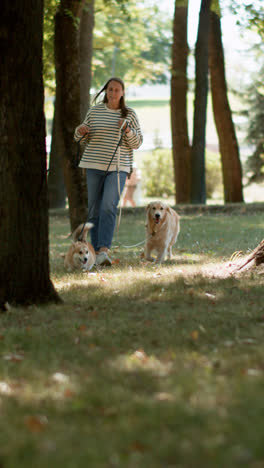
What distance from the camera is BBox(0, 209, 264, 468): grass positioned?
2.72 metres

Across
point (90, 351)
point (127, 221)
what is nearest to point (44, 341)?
point (90, 351)

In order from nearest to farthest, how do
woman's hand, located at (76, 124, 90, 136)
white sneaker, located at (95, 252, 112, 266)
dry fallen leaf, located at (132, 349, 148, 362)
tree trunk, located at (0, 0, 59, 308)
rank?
dry fallen leaf, located at (132, 349, 148, 362)
tree trunk, located at (0, 0, 59, 308)
woman's hand, located at (76, 124, 90, 136)
white sneaker, located at (95, 252, 112, 266)

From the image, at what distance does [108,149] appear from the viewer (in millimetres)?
7992

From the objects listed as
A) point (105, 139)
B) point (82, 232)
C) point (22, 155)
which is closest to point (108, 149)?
point (105, 139)

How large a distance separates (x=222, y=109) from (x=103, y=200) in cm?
1212

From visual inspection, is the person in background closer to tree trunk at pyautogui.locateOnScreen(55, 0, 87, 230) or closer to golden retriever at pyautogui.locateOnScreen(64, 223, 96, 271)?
tree trunk at pyautogui.locateOnScreen(55, 0, 87, 230)

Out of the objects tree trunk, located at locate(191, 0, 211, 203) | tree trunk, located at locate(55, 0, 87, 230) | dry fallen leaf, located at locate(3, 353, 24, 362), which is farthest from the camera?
tree trunk, located at locate(191, 0, 211, 203)

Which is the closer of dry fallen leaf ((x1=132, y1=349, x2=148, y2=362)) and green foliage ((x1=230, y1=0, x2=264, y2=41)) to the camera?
dry fallen leaf ((x1=132, y1=349, x2=148, y2=362))

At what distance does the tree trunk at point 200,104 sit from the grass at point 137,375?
11.6 m

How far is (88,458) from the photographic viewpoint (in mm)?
2652

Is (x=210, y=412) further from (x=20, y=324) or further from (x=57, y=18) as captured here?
(x=57, y=18)

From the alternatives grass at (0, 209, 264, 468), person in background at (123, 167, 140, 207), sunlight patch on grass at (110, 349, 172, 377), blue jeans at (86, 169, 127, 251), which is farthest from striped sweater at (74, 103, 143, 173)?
person in background at (123, 167, 140, 207)

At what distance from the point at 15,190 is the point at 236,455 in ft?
11.1

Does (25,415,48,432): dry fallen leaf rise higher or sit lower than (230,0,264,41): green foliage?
lower
